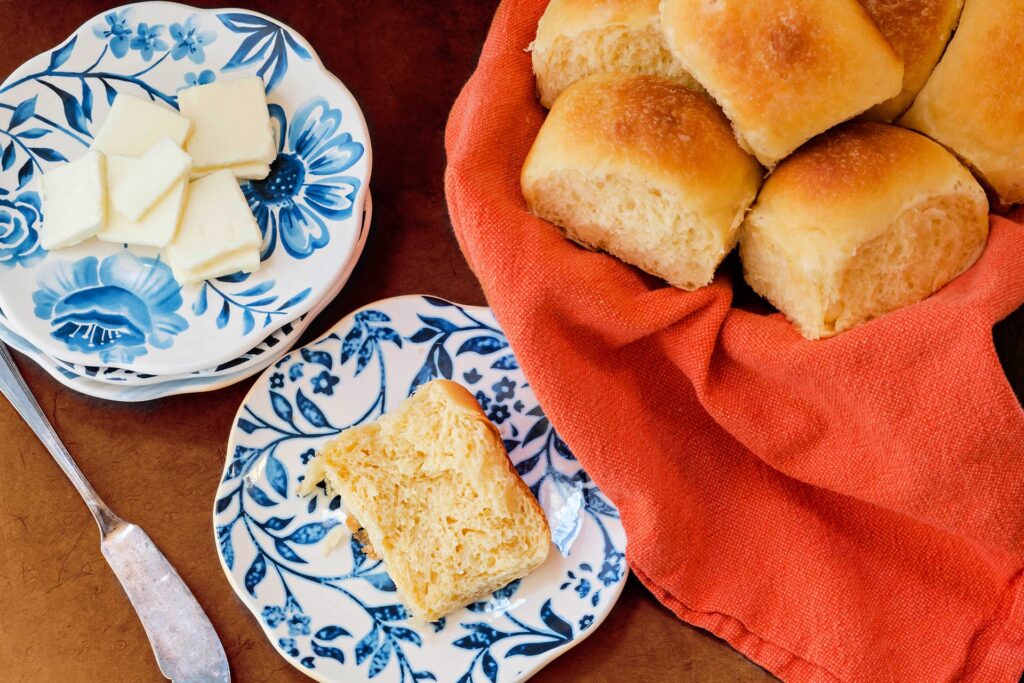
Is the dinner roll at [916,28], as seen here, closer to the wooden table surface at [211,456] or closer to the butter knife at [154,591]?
the wooden table surface at [211,456]

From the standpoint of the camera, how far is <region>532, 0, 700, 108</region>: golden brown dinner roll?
2.93ft

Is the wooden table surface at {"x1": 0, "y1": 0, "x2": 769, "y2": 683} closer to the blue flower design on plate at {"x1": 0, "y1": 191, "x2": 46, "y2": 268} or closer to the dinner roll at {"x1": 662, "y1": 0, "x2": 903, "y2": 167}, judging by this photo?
the blue flower design on plate at {"x1": 0, "y1": 191, "x2": 46, "y2": 268}

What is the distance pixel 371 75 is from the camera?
129 cm

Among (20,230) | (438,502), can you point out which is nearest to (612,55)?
(438,502)

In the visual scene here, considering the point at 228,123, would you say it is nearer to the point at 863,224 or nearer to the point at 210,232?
the point at 210,232

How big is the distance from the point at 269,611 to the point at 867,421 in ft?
2.14

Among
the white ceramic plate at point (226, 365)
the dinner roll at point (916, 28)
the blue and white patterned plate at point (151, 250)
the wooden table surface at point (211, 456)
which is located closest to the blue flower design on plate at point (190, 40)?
the blue and white patterned plate at point (151, 250)

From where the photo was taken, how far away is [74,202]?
1.15 metres

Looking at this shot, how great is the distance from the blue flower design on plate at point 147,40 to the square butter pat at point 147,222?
18 centimetres

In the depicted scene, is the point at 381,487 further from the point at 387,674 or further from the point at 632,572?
the point at 632,572

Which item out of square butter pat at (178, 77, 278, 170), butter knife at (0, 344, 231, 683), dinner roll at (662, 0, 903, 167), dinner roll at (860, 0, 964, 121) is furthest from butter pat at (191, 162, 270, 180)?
dinner roll at (860, 0, 964, 121)

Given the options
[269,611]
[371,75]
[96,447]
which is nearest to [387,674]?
[269,611]

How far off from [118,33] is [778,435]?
0.97m

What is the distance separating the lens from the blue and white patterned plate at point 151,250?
1.12m
